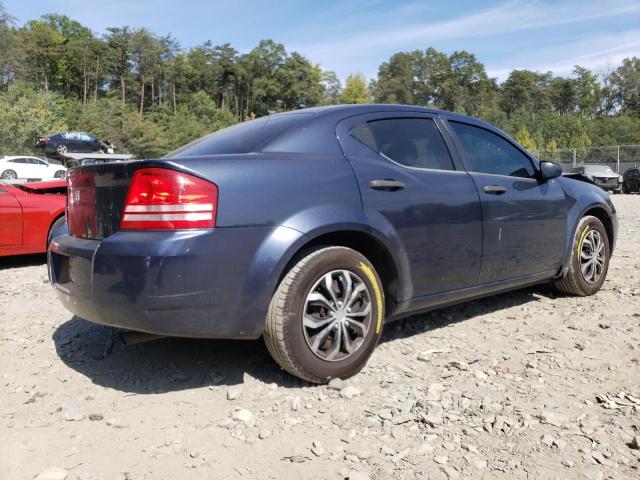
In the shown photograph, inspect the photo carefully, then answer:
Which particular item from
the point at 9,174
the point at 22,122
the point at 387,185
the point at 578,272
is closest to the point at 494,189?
the point at 387,185

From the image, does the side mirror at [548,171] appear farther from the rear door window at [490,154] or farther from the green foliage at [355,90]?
the green foliage at [355,90]

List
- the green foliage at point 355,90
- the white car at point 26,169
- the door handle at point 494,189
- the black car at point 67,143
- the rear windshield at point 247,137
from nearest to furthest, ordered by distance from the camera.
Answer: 1. the rear windshield at point 247,137
2. the door handle at point 494,189
3. the white car at point 26,169
4. the black car at point 67,143
5. the green foliage at point 355,90

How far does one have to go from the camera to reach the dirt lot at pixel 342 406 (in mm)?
2361

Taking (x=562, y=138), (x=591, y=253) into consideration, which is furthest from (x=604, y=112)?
(x=591, y=253)

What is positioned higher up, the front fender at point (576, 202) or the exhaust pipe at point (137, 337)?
the front fender at point (576, 202)

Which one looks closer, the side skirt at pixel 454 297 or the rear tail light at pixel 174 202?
the rear tail light at pixel 174 202

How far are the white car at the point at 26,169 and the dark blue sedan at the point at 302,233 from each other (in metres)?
26.2

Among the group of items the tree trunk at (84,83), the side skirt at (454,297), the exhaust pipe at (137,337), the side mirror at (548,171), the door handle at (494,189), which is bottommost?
the exhaust pipe at (137,337)

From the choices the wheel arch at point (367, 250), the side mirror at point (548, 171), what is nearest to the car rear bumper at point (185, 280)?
the wheel arch at point (367, 250)

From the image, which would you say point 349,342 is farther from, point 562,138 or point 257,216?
point 562,138

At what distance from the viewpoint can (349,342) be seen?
3.14m

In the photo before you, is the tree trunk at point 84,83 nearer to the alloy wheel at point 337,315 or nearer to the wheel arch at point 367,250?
the wheel arch at point 367,250

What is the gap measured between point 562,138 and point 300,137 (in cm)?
6692

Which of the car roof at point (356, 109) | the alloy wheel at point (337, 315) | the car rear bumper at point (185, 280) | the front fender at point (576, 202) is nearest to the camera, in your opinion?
the car rear bumper at point (185, 280)
